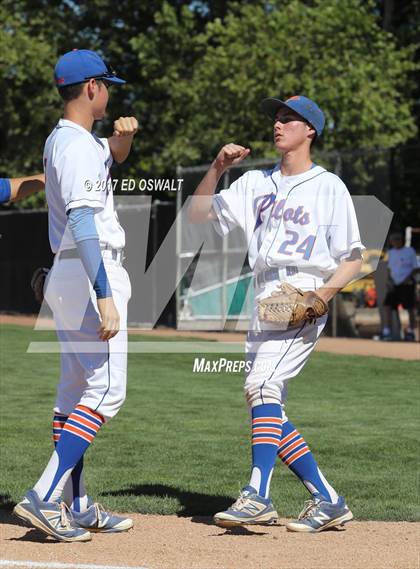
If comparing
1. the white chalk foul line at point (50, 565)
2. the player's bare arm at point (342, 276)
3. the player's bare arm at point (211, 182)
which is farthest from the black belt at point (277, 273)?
the white chalk foul line at point (50, 565)

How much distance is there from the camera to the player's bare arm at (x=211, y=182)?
580 cm

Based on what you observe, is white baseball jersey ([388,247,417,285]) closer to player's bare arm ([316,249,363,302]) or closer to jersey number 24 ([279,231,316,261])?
player's bare arm ([316,249,363,302])

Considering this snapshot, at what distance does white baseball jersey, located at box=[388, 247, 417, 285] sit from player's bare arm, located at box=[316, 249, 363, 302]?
14404 millimetres

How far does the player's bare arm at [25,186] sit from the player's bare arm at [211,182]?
0.84 m

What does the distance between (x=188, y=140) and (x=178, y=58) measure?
3362mm

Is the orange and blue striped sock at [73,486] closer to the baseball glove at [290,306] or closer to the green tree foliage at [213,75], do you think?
the baseball glove at [290,306]

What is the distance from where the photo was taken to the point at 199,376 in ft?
46.5

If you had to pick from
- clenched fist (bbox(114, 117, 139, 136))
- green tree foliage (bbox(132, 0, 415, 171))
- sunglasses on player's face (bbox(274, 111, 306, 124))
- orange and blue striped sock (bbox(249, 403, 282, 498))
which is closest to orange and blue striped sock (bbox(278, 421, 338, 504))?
orange and blue striped sock (bbox(249, 403, 282, 498))

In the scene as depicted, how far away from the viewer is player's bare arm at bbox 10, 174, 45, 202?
6.02 metres

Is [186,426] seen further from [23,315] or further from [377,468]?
[23,315]

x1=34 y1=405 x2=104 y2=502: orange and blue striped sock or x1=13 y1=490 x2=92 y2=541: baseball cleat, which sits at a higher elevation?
x1=34 y1=405 x2=104 y2=502: orange and blue striped sock

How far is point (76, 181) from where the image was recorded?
522cm

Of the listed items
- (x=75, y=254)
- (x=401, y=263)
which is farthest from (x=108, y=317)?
(x=401, y=263)

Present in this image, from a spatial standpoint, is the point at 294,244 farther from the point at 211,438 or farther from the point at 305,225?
the point at 211,438
